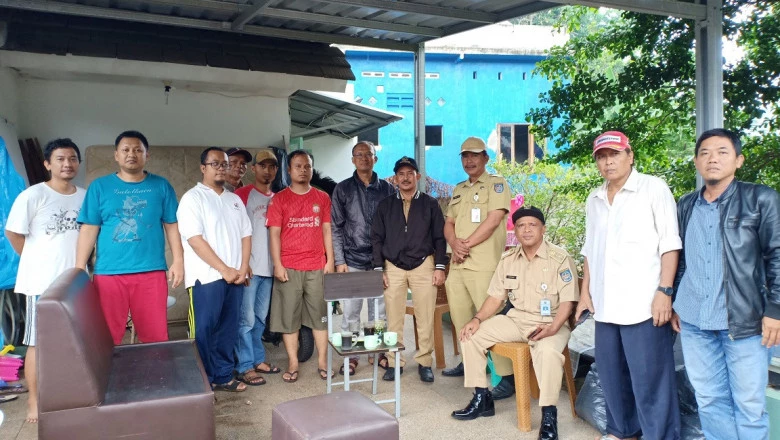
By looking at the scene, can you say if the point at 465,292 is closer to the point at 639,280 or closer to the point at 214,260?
the point at 639,280

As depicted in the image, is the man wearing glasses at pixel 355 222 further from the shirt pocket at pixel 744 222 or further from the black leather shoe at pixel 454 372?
the shirt pocket at pixel 744 222

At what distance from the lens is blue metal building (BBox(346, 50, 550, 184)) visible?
1489cm

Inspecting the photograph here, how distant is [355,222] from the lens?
5055 mm

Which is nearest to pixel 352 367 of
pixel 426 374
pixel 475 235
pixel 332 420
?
pixel 426 374

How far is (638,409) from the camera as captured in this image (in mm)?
3402

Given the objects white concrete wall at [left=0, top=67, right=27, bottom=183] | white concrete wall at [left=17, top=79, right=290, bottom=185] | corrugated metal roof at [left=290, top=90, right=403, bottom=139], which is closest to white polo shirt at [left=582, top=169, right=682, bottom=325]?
white concrete wall at [left=17, top=79, right=290, bottom=185]

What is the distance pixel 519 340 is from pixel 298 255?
70.5 inches

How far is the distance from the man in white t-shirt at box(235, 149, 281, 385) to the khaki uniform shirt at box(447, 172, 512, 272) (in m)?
1.54

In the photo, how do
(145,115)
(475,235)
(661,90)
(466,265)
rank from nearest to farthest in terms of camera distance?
1. (475,235)
2. (466,265)
3. (145,115)
4. (661,90)

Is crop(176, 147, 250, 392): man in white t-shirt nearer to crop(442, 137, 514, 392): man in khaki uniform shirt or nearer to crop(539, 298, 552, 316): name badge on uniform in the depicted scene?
crop(442, 137, 514, 392): man in khaki uniform shirt

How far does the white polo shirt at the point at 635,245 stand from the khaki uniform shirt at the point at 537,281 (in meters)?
0.60

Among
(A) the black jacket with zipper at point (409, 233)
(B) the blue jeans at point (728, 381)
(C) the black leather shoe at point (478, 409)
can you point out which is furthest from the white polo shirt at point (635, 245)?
(A) the black jacket with zipper at point (409, 233)

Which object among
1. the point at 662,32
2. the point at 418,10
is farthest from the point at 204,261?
the point at 662,32

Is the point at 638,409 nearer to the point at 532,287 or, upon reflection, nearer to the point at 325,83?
the point at 532,287
